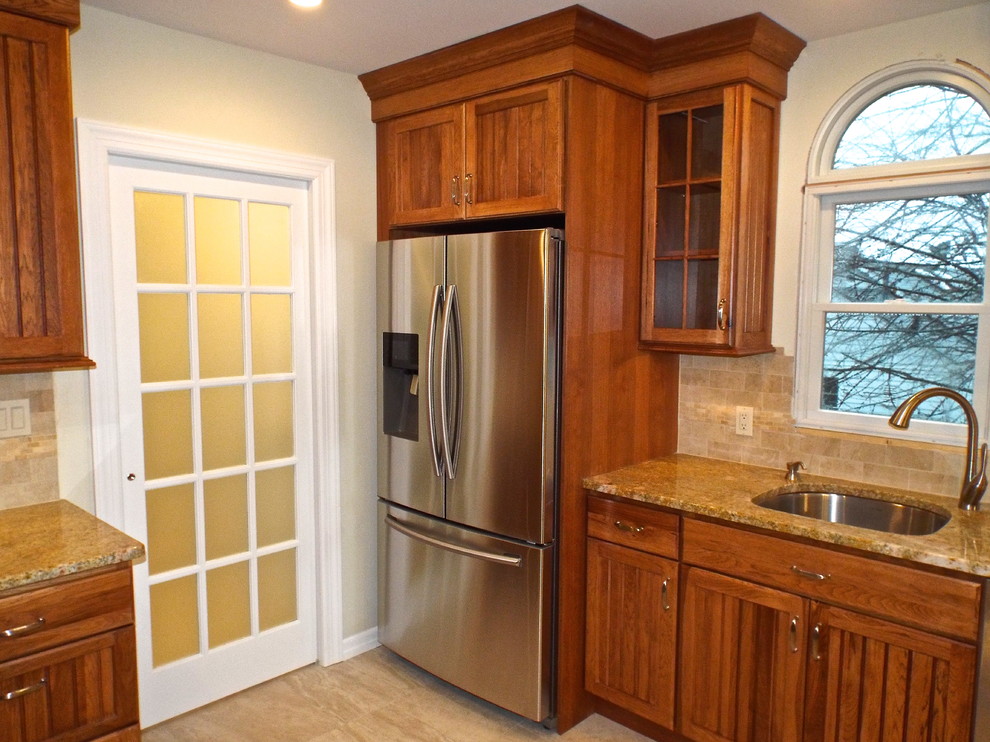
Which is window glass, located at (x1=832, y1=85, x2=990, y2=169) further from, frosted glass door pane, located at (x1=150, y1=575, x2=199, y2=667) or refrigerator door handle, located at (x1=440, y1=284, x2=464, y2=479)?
frosted glass door pane, located at (x1=150, y1=575, x2=199, y2=667)

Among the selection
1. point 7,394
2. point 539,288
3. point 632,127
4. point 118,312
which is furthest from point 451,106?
point 7,394

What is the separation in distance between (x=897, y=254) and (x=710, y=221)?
0.64m

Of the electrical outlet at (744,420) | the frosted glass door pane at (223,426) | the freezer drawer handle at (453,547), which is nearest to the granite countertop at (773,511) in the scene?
the electrical outlet at (744,420)

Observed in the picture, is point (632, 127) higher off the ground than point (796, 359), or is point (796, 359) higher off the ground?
point (632, 127)

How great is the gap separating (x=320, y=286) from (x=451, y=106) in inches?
34.6

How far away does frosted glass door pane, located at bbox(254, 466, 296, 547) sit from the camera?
300cm

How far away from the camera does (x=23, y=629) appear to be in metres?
1.80

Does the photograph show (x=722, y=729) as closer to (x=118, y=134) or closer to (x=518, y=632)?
(x=518, y=632)

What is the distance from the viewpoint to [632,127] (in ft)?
9.02

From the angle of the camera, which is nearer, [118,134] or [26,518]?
[26,518]

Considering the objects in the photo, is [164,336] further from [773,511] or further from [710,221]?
[773,511]

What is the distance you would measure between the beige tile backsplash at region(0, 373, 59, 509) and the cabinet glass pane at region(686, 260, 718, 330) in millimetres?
2193

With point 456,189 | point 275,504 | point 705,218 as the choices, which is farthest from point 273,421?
point 705,218

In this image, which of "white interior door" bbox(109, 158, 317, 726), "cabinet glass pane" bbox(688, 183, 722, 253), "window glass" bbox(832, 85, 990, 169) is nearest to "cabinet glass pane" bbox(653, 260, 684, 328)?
"cabinet glass pane" bbox(688, 183, 722, 253)
